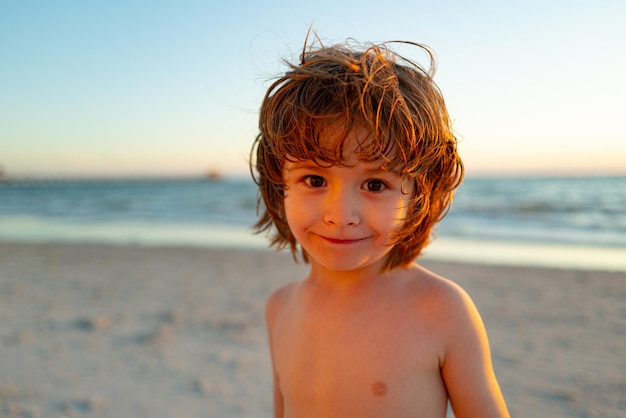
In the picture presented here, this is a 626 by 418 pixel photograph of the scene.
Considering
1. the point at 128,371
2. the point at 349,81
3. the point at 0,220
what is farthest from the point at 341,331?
the point at 0,220

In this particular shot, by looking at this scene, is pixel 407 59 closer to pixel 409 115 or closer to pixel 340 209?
pixel 409 115

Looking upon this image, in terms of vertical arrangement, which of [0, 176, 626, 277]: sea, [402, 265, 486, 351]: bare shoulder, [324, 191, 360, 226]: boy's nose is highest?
[324, 191, 360, 226]: boy's nose

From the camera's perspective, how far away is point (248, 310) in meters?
4.81

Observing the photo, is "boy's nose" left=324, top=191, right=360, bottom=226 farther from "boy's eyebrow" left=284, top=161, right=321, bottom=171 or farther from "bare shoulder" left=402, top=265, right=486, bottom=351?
"bare shoulder" left=402, top=265, right=486, bottom=351

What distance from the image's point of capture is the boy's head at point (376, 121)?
126cm

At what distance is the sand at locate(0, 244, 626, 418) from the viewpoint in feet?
9.89

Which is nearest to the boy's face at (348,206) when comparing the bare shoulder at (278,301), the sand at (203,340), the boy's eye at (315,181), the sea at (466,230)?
the boy's eye at (315,181)

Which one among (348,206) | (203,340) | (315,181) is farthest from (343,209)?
(203,340)

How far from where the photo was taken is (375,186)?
4.24 feet

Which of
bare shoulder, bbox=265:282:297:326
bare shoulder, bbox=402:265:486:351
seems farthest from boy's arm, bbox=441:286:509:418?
bare shoulder, bbox=265:282:297:326

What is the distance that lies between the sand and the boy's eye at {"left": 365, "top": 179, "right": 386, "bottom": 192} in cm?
212

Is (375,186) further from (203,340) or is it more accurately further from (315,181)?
(203,340)

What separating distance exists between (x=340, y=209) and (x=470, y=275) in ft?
17.4

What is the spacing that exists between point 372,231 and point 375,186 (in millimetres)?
119
